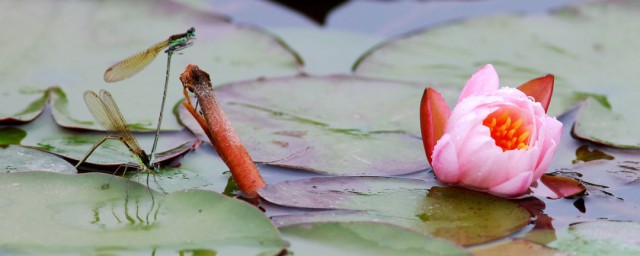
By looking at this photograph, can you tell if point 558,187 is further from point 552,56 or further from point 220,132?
point 552,56

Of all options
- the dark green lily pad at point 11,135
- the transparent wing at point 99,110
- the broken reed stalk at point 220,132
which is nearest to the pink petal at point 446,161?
the broken reed stalk at point 220,132

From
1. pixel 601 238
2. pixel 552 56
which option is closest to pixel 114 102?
pixel 601 238

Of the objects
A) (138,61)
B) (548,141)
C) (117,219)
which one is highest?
(138,61)

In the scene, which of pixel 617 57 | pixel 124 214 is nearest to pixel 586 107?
pixel 617 57

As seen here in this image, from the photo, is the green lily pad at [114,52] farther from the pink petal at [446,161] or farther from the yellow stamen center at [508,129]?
the yellow stamen center at [508,129]

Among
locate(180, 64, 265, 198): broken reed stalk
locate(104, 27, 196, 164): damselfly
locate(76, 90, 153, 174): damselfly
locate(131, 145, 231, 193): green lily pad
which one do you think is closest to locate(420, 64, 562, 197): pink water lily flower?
locate(180, 64, 265, 198): broken reed stalk

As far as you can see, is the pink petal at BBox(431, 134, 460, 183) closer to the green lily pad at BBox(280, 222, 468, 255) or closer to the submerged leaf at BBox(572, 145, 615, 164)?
the green lily pad at BBox(280, 222, 468, 255)

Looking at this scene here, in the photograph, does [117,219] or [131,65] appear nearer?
[117,219]

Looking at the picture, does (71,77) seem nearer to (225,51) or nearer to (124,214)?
(225,51)
